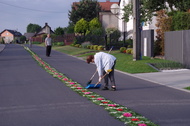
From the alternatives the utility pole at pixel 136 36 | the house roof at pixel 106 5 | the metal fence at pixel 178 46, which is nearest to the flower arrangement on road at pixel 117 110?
the metal fence at pixel 178 46

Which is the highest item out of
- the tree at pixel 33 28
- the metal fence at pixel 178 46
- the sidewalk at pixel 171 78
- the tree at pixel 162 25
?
the tree at pixel 33 28

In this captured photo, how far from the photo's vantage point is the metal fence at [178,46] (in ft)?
60.4

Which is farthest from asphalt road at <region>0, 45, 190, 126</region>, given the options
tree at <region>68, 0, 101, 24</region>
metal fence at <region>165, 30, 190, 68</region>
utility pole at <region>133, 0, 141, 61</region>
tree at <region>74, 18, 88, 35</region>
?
tree at <region>68, 0, 101, 24</region>

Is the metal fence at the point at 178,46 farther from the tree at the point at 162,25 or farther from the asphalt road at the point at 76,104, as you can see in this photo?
the asphalt road at the point at 76,104

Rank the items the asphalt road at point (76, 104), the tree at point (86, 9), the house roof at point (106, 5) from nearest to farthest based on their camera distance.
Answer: the asphalt road at point (76, 104) → the tree at point (86, 9) → the house roof at point (106, 5)

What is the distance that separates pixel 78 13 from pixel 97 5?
3.92m

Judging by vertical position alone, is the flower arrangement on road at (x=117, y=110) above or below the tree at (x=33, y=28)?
below

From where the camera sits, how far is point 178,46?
1952 centimetres

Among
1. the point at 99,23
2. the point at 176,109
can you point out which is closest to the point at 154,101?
the point at 176,109

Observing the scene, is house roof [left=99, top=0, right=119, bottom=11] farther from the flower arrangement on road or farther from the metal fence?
the flower arrangement on road

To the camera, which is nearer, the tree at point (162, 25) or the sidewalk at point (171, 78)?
the sidewalk at point (171, 78)

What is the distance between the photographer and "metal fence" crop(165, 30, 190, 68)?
18.4 metres

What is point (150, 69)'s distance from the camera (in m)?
17.6

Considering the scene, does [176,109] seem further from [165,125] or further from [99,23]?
[99,23]
